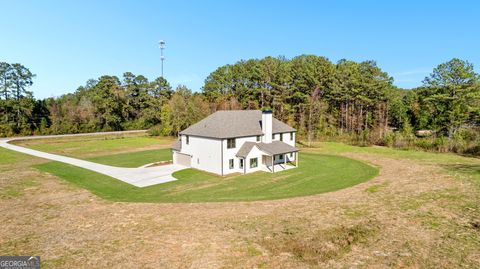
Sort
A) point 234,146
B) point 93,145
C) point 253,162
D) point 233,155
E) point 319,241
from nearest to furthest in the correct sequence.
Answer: point 319,241
point 233,155
point 234,146
point 253,162
point 93,145

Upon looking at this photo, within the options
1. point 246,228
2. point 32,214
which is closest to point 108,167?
point 32,214

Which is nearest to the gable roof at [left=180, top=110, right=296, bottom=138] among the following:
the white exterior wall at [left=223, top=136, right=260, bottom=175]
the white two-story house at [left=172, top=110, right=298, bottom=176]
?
the white two-story house at [left=172, top=110, right=298, bottom=176]

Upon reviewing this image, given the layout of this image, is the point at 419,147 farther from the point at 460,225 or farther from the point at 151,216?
the point at 151,216

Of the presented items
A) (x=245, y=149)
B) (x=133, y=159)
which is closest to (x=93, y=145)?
(x=133, y=159)

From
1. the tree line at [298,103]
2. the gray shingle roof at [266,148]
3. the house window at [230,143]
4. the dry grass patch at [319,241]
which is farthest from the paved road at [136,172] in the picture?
the tree line at [298,103]

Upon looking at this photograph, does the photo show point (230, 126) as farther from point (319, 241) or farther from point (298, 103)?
point (298, 103)

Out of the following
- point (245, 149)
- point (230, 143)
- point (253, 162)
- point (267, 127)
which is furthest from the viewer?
point (267, 127)
